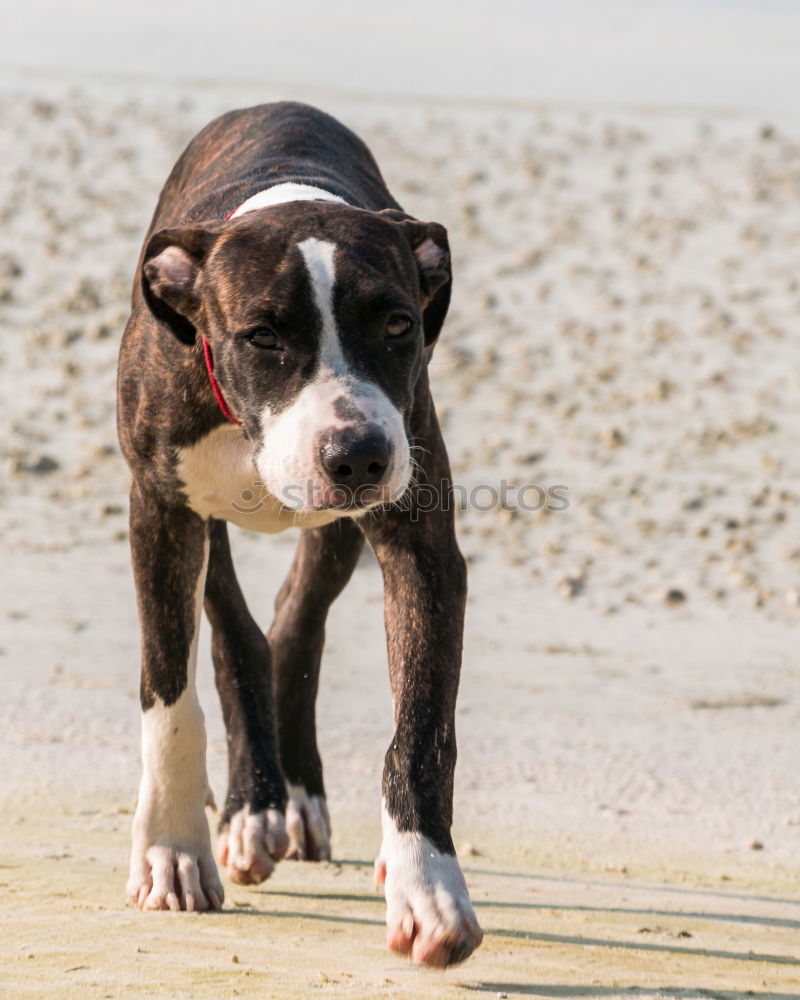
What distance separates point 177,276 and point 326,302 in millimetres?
578

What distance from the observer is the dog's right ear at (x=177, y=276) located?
4082mm

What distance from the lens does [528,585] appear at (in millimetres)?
8305

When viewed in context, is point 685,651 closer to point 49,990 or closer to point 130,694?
point 130,694

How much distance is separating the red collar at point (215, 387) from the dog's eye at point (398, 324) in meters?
0.46

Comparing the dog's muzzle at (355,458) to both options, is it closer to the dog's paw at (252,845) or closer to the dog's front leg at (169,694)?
the dog's front leg at (169,694)

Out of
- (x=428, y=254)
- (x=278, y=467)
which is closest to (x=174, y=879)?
(x=278, y=467)

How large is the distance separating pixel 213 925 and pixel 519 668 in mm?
3420

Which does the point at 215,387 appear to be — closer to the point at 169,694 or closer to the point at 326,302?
the point at 326,302

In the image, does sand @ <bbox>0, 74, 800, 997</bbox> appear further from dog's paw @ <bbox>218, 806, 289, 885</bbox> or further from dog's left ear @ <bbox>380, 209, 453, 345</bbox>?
dog's left ear @ <bbox>380, 209, 453, 345</bbox>

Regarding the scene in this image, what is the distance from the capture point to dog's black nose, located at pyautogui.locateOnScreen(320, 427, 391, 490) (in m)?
3.52

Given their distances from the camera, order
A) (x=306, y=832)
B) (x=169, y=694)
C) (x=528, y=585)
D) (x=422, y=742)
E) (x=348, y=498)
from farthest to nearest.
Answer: (x=528, y=585)
(x=306, y=832)
(x=169, y=694)
(x=422, y=742)
(x=348, y=498)

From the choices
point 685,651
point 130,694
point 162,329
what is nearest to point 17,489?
point 130,694

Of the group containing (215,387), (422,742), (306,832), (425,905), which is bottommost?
(306,832)

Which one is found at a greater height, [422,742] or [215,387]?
[215,387]
